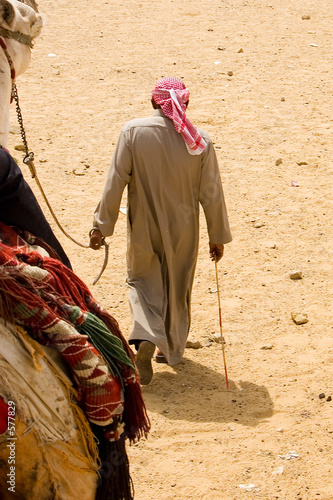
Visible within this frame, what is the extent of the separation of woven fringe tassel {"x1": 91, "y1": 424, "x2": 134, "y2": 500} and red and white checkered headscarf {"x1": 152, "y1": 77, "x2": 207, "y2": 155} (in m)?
2.47

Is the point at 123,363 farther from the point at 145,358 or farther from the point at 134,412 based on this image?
the point at 145,358

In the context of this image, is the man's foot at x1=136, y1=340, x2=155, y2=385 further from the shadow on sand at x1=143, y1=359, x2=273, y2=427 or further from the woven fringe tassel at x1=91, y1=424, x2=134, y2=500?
the woven fringe tassel at x1=91, y1=424, x2=134, y2=500

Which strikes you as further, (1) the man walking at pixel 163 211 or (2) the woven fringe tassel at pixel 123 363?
(1) the man walking at pixel 163 211

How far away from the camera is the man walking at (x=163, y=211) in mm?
4953

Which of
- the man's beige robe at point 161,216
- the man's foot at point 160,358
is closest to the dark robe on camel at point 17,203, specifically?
the man's beige robe at point 161,216

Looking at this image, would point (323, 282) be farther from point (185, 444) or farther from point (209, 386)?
point (185, 444)

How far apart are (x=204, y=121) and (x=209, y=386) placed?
4616mm

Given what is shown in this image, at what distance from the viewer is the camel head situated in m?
2.97

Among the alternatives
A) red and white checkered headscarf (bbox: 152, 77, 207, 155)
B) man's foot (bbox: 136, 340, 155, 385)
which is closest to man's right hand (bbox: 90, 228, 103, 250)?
man's foot (bbox: 136, 340, 155, 385)

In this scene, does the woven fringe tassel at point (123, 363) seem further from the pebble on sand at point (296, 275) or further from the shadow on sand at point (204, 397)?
the pebble on sand at point (296, 275)

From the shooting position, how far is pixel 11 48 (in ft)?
9.94

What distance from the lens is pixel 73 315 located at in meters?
2.64

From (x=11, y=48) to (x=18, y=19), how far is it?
110 millimetres

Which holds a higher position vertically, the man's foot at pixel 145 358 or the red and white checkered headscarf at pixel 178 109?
the red and white checkered headscarf at pixel 178 109
